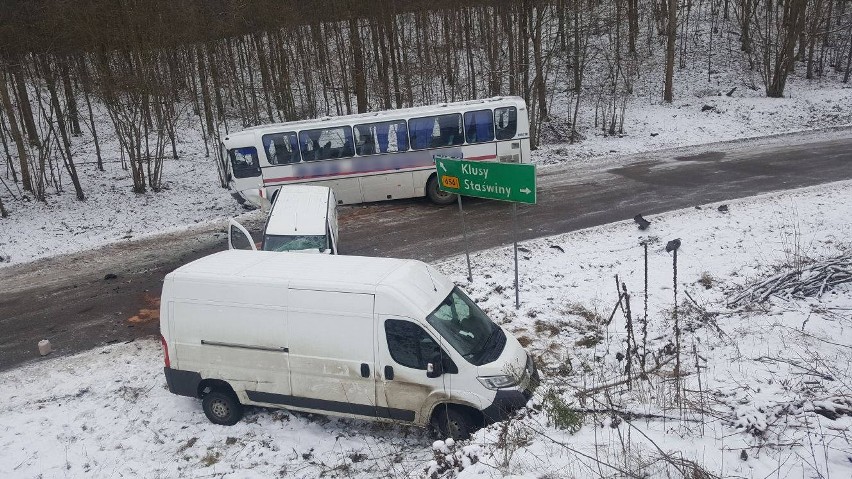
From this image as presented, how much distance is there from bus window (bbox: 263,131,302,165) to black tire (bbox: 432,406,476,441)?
11.8m

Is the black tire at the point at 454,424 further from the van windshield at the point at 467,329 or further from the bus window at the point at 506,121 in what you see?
the bus window at the point at 506,121

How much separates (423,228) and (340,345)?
8384 millimetres

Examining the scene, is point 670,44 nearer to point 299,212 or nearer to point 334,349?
point 299,212

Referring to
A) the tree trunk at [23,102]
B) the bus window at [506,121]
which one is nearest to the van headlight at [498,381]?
the bus window at [506,121]

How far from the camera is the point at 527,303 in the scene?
10.4 m

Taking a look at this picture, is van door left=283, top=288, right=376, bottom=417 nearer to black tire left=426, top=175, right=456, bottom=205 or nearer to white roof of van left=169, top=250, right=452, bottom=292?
white roof of van left=169, top=250, right=452, bottom=292

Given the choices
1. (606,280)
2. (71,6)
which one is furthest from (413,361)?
(71,6)

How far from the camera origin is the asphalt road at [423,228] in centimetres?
1113

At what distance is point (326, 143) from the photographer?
17.0 metres

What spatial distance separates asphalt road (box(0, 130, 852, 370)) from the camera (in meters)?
11.1

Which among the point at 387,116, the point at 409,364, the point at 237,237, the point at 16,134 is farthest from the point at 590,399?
the point at 16,134

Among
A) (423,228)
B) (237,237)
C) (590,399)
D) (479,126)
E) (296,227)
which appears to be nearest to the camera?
(590,399)

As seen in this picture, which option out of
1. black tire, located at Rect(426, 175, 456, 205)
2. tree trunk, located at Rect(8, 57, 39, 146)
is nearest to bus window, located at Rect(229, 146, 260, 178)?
black tire, located at Rect(426, 175, 456, 205)

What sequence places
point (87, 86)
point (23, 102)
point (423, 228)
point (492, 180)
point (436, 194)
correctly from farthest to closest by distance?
point (23, 102) < point (87, 86) < point (436, 194) < point (423, 228) < point (492, 180)
